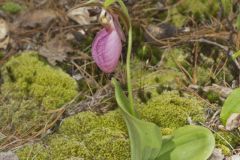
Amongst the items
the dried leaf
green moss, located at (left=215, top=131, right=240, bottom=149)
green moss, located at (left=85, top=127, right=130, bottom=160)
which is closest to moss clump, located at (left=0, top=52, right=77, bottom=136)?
green moss, located at (left=85, top=127, right=130, bottom=160)

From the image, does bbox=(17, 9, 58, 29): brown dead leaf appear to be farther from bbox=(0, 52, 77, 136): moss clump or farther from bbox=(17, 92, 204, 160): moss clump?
bbox=(17, 92, 204, 160): moss clump

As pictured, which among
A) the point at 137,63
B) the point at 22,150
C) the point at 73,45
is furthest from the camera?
the point at 73,45

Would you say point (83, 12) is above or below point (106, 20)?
below

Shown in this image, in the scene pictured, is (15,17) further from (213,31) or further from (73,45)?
(213,31)

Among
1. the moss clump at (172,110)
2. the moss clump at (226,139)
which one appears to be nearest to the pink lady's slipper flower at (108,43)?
the moss clump at (172,110)

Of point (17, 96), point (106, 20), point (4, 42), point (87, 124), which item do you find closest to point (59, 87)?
point (17, 96)

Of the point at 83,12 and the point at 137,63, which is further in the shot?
the point at 83,12

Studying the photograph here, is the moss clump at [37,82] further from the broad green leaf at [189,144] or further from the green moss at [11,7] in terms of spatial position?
the broad green leaf at [189,144]
